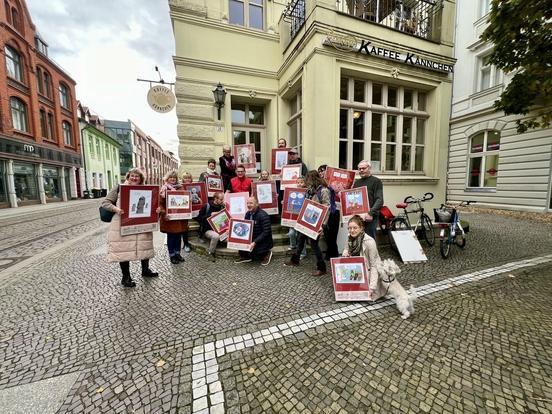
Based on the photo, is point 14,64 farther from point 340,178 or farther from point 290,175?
point 340,178

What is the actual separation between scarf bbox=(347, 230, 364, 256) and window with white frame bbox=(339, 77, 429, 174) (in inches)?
153

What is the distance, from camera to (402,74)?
6816mm

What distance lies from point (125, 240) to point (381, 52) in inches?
302

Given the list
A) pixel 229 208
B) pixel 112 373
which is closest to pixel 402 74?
pixel 229 208

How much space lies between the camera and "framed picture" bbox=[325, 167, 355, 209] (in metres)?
5.26

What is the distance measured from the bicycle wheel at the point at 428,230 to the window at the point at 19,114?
27162mm

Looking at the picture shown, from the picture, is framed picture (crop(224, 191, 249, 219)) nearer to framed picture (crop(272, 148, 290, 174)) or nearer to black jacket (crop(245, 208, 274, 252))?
black jacket (crop(245, 208, 274, 252))

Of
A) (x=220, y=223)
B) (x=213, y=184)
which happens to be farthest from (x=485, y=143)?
(x=220, y=223)

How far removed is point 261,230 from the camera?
4816mm

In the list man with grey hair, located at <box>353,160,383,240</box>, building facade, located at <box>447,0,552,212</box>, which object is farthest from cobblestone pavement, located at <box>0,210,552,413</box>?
building facade, located at <box>447,0,552,212</box>

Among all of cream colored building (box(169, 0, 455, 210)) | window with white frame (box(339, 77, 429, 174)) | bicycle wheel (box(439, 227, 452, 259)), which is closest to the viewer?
bicycle wheel (box(439, 227, 452, 259))

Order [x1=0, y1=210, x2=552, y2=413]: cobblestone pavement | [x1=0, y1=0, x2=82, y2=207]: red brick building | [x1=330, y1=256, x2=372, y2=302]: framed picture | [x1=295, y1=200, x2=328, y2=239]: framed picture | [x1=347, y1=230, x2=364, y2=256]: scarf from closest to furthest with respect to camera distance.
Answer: [x1=0, y1=210, x2=552, y2=413]: cobblestone pavement → [x1=330, y1=256, x2=372, y2=302]: framed picture → [x1=347, y1=230, x2=364, y2=256]: scarf → [x1=295, y1=200, x2=328, y2=239]: framed picture → [x1=0, y1=0, x2=82, y2=207]: red brick building

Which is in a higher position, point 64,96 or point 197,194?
point 64,96

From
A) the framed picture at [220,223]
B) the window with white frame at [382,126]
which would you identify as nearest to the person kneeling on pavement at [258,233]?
the framed picture at [220,223]
